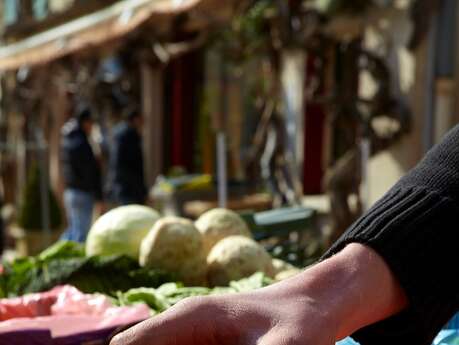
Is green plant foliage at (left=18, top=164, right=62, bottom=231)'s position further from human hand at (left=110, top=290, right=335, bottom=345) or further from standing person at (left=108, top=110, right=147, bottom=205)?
human hand at (left=110, top=290, right=335, bottom=345)

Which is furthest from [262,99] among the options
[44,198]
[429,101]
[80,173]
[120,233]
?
[120,233]

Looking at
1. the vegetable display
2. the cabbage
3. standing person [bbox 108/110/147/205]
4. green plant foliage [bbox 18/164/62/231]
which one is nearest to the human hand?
the vegetable display

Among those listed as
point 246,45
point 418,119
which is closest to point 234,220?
point 418,119

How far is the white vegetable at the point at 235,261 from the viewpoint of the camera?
7.28 ft

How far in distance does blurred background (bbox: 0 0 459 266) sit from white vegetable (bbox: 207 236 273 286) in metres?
0.52

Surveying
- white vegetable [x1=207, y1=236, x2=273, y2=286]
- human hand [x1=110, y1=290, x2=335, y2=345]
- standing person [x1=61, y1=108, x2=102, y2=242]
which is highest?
human hand [x1=110, y1=290, x2=335, y2=345]

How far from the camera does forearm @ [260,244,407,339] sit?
0.78 metres

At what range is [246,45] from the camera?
852cm

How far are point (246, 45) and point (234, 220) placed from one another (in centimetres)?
620

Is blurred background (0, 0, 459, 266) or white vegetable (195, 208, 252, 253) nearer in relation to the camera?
white vegetable (195, 208, 252, 253)

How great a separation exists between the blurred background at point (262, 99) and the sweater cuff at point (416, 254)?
1.90 metres

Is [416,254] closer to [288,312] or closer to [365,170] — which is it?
[288,312]

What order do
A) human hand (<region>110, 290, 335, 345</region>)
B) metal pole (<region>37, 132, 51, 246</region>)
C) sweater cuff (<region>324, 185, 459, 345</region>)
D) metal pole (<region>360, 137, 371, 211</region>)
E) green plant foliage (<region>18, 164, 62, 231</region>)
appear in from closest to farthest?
human hand (<region>110, 290, 335, 345</region>), sweater cuff (<region>324, 185, 459, 345</region>), metal pole (<region>360, 137, 371, 211</region>), metal pole (<region>37, 132, 51, 246</region>), green plant foliage (<region>18, 164, 62, 231</region>)

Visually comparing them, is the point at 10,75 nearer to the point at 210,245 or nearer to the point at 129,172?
the point at 129,172
